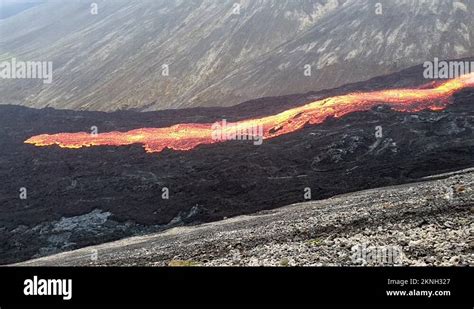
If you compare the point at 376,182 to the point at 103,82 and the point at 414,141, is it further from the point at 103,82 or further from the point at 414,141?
the point at 103,82

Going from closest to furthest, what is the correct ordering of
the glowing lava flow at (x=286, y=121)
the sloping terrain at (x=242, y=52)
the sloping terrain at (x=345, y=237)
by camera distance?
1. the sloping terrain at (x=345, y=237)
2. the glowing lava flow at (x=286, y=121)
3. the sloping terrain at (x=242, y=52)

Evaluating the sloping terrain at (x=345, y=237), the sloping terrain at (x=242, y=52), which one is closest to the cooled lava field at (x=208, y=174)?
the sloping terrain at (x=345, y=237)

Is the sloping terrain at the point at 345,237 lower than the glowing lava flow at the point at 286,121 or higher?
lower
